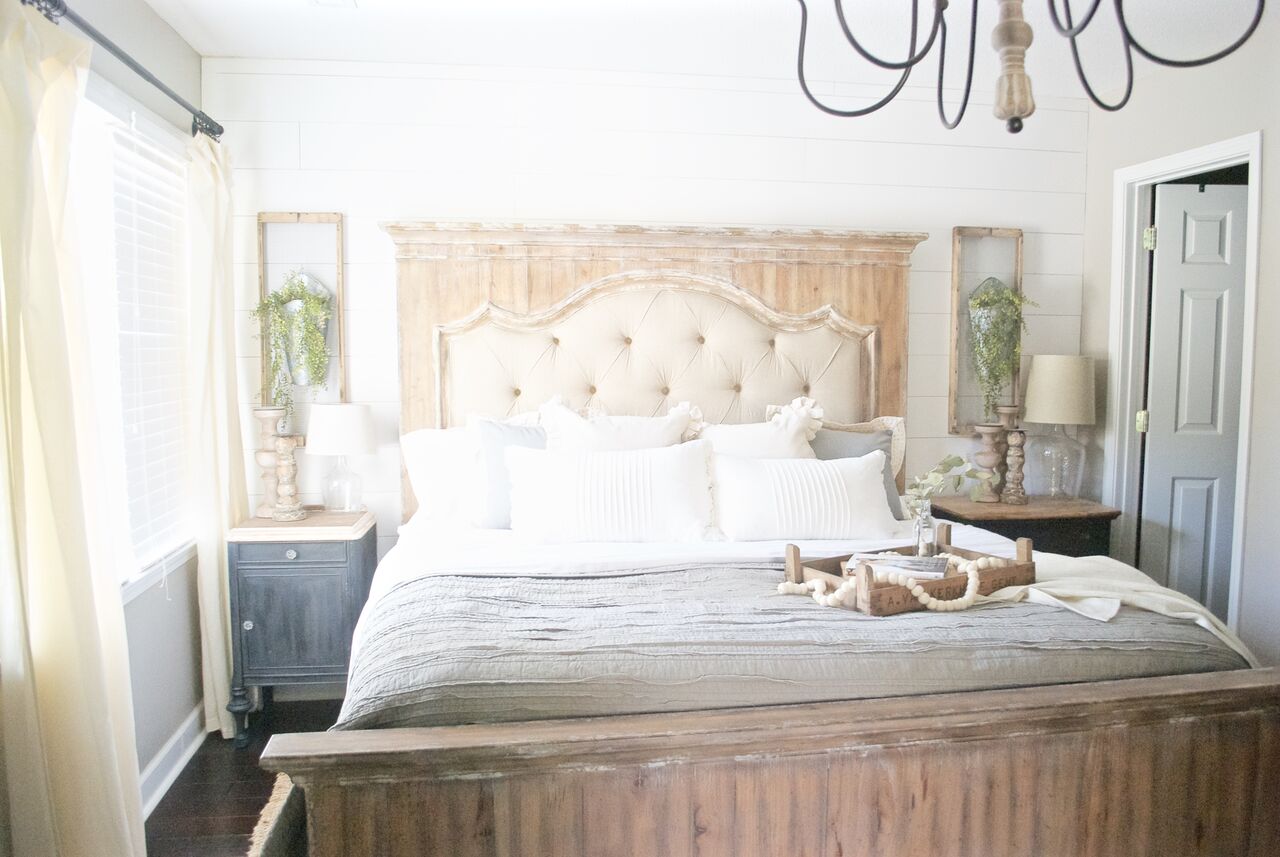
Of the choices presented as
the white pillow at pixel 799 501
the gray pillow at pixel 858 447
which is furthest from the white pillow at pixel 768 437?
the white pillow at pixel 799 501

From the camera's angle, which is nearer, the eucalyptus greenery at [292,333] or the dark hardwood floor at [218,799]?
the dark hardwood floor at [218,799]

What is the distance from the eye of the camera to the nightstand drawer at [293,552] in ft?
10.2

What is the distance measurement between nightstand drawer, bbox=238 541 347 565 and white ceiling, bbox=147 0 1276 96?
1.85 m

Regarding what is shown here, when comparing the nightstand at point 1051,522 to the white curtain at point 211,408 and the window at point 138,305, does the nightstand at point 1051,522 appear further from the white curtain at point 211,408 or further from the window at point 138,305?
the window at point 138,305

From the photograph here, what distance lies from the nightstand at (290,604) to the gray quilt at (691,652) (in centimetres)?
104

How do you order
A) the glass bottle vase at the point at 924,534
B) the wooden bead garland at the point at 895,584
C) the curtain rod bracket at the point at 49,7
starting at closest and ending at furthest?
the curtain rod bracket at the point at 49,7 < the wooden bead garland at the point at 895,584 < the glass bottle vase at the point at 924,534

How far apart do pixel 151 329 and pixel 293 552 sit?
898mm

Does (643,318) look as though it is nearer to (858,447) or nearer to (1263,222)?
(858,447)

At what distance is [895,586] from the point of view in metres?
2.10

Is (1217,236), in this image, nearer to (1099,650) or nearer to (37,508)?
(1099,650)

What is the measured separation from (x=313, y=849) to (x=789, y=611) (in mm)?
1118

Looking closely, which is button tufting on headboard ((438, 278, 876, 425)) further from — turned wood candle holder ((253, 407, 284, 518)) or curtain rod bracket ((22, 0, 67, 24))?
curtain rod bracket ((22, 0, 67, 24))

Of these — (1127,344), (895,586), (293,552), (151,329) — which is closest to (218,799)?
(293,552)

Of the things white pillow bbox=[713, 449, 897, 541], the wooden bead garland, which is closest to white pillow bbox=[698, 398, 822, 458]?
white pillow bbox=[713, 449, 897, 541]
